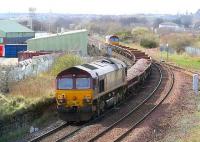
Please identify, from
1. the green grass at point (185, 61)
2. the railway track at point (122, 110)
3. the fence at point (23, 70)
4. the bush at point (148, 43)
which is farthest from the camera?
the bush at point (148, 43)

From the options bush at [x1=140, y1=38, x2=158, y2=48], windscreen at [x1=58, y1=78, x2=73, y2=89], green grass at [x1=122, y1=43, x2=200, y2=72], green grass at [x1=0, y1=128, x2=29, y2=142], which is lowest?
bush at [x1=140, y1=38, x2=158, y2=48]

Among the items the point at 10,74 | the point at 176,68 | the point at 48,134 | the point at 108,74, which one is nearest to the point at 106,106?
the point at 108,74

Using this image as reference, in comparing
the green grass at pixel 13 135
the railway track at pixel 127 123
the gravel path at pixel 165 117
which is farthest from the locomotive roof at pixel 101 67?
the green grass at pixel 13 135

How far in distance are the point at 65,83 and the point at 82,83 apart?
0.86 metres

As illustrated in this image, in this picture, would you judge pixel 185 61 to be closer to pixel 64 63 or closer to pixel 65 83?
pixel 64 63

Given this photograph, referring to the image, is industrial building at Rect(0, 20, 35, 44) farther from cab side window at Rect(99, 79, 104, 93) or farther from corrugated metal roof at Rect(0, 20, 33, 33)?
cab side window at Rect(99, 79, 104, 93)

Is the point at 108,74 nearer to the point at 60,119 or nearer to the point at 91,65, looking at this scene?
the point at 91,65

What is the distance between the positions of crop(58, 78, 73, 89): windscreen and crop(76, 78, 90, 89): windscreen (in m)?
0.35

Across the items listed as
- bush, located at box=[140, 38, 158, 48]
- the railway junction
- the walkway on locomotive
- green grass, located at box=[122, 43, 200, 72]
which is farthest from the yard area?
bush, located at box=[140, 38, 158, 48]

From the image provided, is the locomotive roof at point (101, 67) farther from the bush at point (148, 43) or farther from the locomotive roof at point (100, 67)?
the bush at point (148, 43)

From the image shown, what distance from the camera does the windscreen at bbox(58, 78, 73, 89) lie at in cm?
2438

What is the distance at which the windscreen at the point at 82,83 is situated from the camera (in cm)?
2420

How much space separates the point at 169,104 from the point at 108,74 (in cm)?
454

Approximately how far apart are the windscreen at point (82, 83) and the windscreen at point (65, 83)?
35cm
